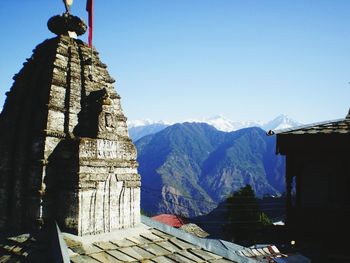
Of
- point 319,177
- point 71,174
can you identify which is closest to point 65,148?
point 71,174

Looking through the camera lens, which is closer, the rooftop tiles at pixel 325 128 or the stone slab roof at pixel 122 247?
the stone slab roof at pixel 122 247

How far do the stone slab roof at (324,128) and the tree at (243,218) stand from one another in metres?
26.7

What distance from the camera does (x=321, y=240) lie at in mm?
10930

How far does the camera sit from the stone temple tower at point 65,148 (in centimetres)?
701

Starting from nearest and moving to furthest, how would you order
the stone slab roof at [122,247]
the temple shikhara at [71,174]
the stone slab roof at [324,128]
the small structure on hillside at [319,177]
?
the stone slab roof at [122,247] → the temple shikhara at [71,174] → the small structure on hillside at [319,177] → the stone slab roof at [324,128]

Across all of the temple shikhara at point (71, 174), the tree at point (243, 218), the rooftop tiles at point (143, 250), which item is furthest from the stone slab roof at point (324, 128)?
the tree at point (243, 218)

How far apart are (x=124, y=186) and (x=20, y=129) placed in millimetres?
2984

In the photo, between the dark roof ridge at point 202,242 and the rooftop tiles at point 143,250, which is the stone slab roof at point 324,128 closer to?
the dark roof ridge at point 202,242

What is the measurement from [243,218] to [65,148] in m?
35.0

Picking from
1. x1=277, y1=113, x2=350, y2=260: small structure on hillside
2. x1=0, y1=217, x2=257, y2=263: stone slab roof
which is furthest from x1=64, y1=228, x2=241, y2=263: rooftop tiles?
x1=277, y1=113, x2=350, y2=260: small structure on hillside

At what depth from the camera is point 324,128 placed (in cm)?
1152

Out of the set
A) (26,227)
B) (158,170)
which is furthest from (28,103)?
(158,170)

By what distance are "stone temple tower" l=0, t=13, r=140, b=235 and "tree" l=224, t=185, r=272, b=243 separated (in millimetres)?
31831

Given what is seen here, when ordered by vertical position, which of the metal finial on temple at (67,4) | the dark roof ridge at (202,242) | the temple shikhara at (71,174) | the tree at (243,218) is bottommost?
the tree at (243,218)
